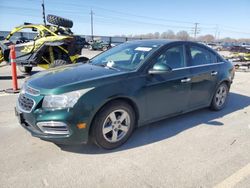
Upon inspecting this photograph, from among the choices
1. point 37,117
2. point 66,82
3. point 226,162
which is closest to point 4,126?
point 37,117

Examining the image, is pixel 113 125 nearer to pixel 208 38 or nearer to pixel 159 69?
pixel 159 69

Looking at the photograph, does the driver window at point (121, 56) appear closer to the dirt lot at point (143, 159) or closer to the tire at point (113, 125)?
the tire at point (113, 125)

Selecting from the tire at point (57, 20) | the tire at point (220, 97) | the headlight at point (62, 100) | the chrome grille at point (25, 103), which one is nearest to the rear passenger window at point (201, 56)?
the tire at point (220, 97)

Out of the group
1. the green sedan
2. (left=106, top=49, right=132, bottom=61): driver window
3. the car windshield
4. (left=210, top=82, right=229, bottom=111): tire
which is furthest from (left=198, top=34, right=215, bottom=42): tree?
(left=106, top=49, right=132, bottom=61): driver window

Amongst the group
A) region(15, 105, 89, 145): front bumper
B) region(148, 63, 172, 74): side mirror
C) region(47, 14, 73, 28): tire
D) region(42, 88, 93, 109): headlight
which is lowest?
region(15, 105, 89, 145): front bumper

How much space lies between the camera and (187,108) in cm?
443

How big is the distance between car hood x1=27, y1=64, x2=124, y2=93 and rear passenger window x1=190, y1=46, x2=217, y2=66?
5.77 ft

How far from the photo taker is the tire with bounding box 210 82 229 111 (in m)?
5.14

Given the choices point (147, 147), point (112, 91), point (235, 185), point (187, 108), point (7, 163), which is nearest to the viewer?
point (235, 185)

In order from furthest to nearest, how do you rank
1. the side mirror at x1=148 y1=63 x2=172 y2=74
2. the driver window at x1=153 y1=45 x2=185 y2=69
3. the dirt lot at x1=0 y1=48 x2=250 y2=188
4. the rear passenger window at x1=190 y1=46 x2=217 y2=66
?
1. the rear passenger window at x1=190 y1=46 x2=217 y2=66
2. the driver window at x1=153 y1=45 x2=185 y2=69
3. the side mirror at x1=148 y1=63 x2=172 y2=74
4. the dirt lot at x1=0 y1=48 x2=250 y2=188

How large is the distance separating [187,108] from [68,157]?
93.0 inches

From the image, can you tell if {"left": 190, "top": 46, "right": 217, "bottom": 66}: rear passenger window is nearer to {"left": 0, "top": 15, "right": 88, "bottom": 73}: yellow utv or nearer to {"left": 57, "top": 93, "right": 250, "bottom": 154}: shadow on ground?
{"left": 57, "top": 93, "right": 250, "bottom": 154}: shadow on ground

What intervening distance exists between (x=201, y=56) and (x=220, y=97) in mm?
1138

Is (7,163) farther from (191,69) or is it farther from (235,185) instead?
(191,69)
